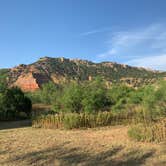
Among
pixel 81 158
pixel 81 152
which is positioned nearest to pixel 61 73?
pixel 81 152

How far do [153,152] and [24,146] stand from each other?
514 centimetres

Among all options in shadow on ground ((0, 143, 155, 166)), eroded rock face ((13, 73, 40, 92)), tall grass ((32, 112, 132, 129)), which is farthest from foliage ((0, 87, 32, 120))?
eroded rock face ((13, 73, 40, 92))

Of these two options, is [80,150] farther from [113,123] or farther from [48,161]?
[113,123]

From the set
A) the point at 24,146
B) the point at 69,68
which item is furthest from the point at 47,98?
the point at 69,68

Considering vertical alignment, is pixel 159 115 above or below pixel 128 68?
below

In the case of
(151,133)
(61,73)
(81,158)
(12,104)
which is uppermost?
(61,73)

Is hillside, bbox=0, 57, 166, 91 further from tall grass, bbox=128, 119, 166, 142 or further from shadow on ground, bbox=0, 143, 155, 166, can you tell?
shadow on ground, bbox=0, 143, 155, 166

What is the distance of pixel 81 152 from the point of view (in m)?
10.2

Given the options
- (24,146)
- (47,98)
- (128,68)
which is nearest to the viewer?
(24,146)

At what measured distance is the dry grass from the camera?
8866 mm

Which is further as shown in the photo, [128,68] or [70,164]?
[128,68]

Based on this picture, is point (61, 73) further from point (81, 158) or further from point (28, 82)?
point (81, 158)

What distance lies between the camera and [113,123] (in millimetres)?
18719

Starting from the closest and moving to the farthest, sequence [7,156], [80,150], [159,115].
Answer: [7,156], [80,150], [159,115]
